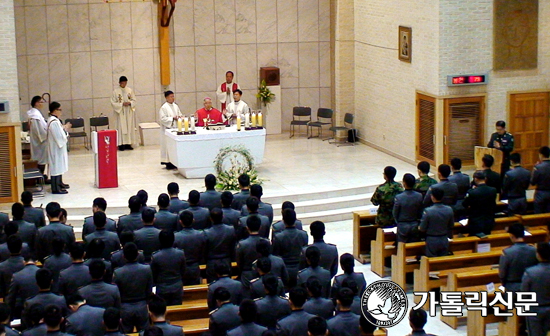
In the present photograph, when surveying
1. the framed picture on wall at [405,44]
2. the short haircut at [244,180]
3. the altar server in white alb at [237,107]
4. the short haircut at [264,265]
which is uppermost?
the framed picture on wall at [405,44]

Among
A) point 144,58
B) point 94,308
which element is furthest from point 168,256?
point 144,58

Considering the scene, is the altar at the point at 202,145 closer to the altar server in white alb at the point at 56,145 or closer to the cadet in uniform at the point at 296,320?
the altar server in white alb at the point at 56,145

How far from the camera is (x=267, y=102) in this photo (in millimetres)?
23016

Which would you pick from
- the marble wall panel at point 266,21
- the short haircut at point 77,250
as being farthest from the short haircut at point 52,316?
the marble wall panel at point 266,21

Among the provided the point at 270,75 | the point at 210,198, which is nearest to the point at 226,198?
the point at 210,198

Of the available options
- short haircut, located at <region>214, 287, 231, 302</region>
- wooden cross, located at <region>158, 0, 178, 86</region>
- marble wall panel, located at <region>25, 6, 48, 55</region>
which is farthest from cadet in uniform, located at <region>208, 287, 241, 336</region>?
marble wall panel, located at <region>25, 6, 48, 55</region>

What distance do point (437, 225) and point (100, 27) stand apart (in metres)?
12.3

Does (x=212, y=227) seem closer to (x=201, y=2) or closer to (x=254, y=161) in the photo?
(x=254, y=161)

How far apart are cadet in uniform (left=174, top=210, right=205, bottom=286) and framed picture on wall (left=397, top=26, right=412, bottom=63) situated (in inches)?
373

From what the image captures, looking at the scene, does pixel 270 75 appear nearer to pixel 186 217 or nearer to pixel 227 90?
pixel 227 90

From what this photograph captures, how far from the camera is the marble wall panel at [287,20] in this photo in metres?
23.3

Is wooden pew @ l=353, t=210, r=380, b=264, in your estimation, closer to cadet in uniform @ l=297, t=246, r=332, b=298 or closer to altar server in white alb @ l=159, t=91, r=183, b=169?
cadet in uniform @ l=297, t=246, r=332, b=298

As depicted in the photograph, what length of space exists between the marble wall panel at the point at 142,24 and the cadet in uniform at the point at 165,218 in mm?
10929

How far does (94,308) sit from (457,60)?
1151 centimetres
